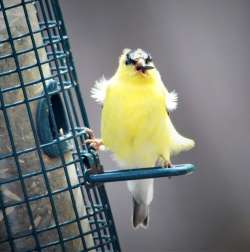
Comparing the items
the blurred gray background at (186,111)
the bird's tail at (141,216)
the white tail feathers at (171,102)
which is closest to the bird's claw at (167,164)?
the white tail feathers at (171,102)

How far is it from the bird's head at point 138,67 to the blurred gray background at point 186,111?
9.78 ft

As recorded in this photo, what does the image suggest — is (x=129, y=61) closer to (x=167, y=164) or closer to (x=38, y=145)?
(x=167, y=164)

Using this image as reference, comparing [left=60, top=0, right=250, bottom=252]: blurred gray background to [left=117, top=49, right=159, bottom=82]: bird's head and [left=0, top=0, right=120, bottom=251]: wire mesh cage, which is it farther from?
[left=0, top=0, right=120, bottom=251]: wire mesh cage

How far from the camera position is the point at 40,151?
16.8ft

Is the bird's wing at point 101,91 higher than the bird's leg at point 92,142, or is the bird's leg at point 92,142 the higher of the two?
the bird's wing at point 101,91

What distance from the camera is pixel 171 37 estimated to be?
29.5 ft

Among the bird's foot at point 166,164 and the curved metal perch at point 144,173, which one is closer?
the curved metal perch at point 144,173

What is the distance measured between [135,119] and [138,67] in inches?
12.2

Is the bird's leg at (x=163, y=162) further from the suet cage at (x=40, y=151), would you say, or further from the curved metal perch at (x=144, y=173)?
the curved metal perch at (x=144, y=173)

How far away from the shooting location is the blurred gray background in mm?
8906

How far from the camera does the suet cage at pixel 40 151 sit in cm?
512

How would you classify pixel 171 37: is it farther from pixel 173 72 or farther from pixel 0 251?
pixel 0 251

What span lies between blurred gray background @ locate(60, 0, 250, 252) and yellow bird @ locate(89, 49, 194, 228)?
2.96 meters

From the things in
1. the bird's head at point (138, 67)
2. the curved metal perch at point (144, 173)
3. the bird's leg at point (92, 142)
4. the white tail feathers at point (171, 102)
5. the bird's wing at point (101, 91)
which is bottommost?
the curved metal perch at point (144, 173)
